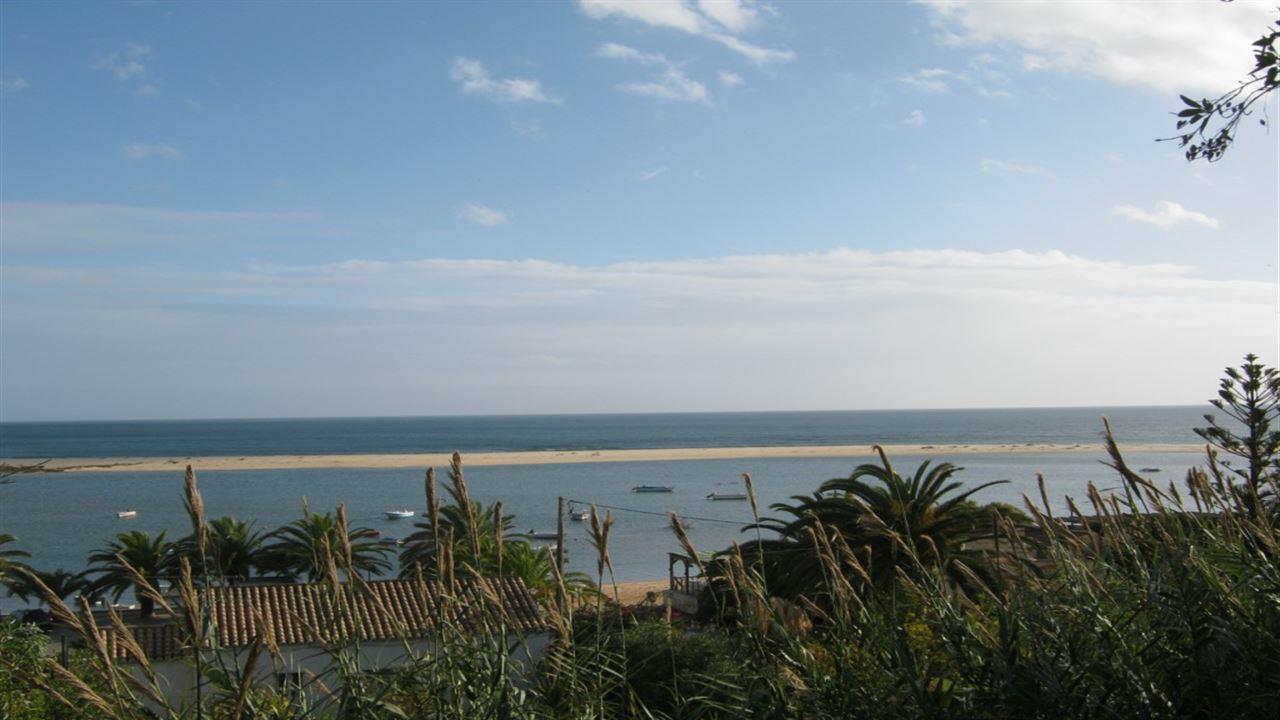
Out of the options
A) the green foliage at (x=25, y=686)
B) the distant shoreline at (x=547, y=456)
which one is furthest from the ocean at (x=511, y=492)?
the green foliage at (x=25, y=686)

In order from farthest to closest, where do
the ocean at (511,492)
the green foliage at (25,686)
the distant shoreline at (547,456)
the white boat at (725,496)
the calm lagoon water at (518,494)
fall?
the distant shoreline at (547,456) < the white boat at (725,496) < the ocean at (511,492) < the calm lagoon water at (518,494) < the green foliage at (25,686)

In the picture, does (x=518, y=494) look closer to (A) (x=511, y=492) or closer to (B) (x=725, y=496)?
(A) (x=511, y=492)

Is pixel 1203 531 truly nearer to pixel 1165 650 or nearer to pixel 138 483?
pixel 1165 650

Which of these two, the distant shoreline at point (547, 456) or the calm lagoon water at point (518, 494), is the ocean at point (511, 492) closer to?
the calm lagoon water at point (518, 494)

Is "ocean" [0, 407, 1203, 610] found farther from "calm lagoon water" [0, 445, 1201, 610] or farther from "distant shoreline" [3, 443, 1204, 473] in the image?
"distant shoreline" [3, 443, 1204, 473]

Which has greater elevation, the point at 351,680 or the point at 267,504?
the point at 351,680

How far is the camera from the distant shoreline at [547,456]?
124m

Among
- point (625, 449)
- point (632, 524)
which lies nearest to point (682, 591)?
point (632, 524)

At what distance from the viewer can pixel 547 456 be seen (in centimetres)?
13400

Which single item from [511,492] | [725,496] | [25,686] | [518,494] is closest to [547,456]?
[511,492]

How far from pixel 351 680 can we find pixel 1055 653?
2613 millimetres

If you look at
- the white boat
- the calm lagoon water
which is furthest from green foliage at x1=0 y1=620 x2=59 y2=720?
the white boat

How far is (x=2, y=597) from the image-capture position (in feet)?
134

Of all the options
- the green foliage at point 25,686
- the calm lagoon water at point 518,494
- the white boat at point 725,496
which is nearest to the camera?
the green foliage at point 25,686
